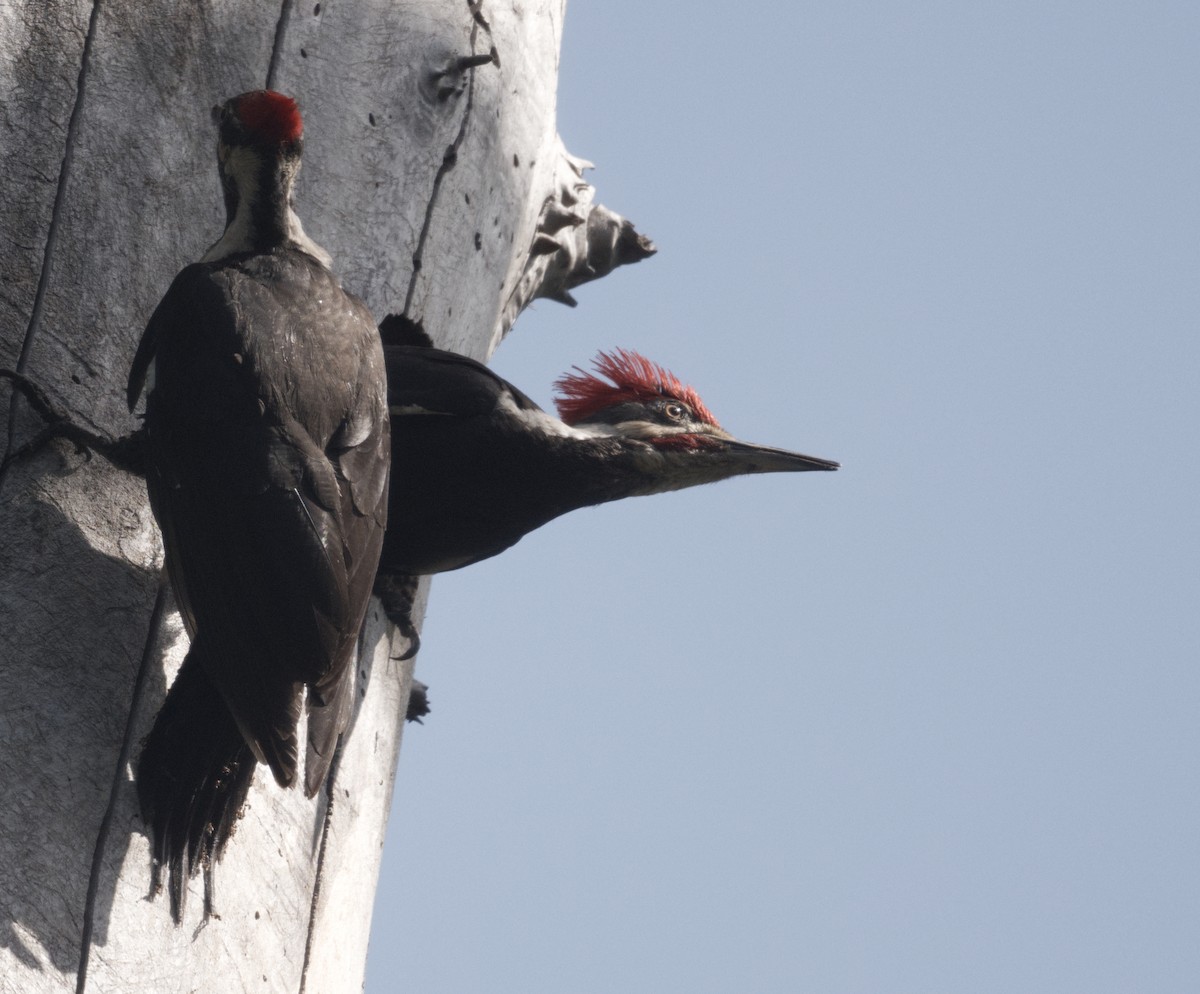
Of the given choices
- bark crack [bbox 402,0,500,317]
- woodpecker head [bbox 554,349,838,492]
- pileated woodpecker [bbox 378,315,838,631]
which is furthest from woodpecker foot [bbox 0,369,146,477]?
woodpecker head [bbox 554,349,838,492]

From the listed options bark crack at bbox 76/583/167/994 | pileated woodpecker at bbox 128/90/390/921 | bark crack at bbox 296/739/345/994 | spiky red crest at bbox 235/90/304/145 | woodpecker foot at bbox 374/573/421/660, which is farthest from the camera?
woodpecker foot at bbox 374/573/421/660

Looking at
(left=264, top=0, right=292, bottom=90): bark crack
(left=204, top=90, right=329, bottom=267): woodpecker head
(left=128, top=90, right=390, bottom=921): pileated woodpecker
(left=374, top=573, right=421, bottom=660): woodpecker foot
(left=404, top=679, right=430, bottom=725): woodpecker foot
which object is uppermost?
(left=264, top=0, right=292, bottom=90): bark crack

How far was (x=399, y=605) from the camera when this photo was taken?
3.60m

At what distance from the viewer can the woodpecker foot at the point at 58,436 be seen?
272cm

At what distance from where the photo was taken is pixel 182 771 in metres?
2.56

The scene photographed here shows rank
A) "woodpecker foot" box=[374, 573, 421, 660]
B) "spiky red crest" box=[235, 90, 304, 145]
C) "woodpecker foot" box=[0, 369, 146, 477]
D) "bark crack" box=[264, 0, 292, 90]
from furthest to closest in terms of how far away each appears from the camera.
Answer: "woodpecker foot" box=[374, 573, 421, 660] → "bark crack" box=[264, 0, 292, 90] → "spiky red crest" box=[235, 90, 304, 145] → "woodpecker foot" box=[0, 369, 146, 477]

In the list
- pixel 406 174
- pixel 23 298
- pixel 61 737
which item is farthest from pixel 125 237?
pixel 61 737

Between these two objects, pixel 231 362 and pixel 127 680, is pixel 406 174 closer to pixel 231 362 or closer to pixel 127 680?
pixel 231 362

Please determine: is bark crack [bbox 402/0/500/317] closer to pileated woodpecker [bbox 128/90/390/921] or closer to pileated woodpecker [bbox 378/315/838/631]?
pileated woodpecker [bbox 378/315/838/631]

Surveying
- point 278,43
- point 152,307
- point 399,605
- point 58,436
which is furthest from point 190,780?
point 278,43

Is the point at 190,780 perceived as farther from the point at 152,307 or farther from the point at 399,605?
the point at 399,605

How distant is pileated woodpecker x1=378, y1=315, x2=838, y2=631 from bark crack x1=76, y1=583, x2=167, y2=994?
0.87 meters

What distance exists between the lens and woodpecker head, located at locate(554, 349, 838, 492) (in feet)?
12.6

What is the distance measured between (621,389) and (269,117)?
1.37 metres
